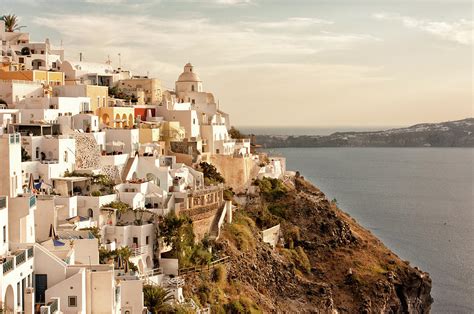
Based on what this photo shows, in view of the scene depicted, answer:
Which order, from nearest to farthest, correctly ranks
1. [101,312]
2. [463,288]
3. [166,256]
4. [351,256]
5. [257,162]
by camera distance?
1. [101,312]
2. [166,256]
3. [351,256]
4. [257,162]
5. [463,288]

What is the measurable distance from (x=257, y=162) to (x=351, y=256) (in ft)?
24.7

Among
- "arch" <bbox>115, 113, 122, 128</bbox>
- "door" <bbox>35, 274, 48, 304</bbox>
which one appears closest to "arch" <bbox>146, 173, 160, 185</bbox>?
"arch" <bbox>115, 113, 122, 128</bbox>

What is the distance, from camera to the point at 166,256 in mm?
29375

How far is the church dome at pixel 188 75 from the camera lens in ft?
160

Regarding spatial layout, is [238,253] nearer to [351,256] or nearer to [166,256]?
[166,256]

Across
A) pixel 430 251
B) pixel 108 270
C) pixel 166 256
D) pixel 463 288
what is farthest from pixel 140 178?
pixel 430 251

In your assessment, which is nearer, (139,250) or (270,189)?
(139,250)

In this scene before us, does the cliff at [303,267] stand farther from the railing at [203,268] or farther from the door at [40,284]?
the door at [40,284]

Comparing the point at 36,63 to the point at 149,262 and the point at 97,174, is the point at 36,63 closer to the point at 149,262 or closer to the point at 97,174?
the point at 97,174

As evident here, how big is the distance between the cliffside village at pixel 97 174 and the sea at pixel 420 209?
14.5 meters

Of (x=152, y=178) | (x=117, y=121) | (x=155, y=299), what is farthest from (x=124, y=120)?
(x=155, y=299)

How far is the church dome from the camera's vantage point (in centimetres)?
4869

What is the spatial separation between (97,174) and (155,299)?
8031mm

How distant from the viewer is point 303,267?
1578 inches
